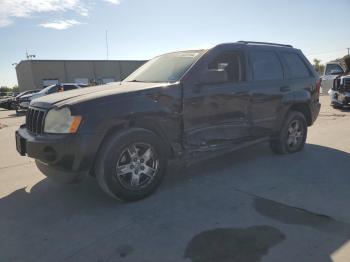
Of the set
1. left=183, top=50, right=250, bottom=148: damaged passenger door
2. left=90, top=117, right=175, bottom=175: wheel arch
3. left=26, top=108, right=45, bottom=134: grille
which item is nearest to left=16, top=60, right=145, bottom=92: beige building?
left=183, top=50, right=250, bottom=148: damaged passenger door

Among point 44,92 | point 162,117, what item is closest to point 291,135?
point 162,117

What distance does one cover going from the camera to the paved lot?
3.01 meters

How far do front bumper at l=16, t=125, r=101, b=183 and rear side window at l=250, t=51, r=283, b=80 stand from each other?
286 cm

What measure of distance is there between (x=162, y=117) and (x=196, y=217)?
4.25ft

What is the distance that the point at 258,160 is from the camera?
5.84 metres

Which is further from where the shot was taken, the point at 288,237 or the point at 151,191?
the point at 151,191

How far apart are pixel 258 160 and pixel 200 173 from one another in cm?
123

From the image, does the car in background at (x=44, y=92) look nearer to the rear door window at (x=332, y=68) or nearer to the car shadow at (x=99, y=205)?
the rear door window at (x=332, y=68)

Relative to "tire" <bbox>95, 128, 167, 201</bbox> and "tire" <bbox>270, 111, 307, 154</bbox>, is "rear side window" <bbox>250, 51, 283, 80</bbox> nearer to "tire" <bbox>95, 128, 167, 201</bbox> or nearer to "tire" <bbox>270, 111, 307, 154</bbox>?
"tire" <bbox>270, 111, 307, 154</bbox>

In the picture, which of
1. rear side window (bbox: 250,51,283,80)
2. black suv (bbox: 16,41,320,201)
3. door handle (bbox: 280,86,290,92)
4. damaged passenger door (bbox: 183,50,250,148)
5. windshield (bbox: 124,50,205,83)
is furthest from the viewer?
door handle (bbox: 280,86,290,92)

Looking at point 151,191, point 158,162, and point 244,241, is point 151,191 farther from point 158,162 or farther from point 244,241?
point 244,241

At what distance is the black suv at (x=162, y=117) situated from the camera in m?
3.79

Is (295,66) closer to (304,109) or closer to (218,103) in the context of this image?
(304,109)

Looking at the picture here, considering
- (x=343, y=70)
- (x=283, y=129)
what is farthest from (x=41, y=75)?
(x=283, y=129)
